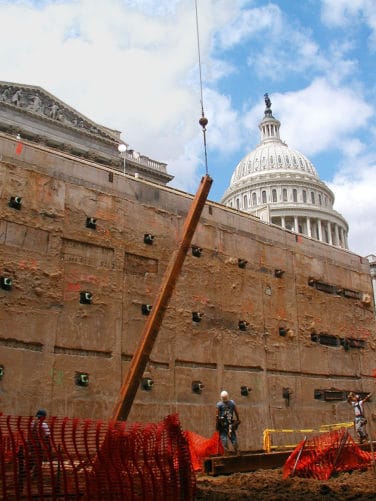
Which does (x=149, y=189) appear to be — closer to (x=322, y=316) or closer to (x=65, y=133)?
(x=322, y=316)

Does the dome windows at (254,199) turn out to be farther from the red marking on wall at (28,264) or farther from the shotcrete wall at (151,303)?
the red marking on wall at (28,264)

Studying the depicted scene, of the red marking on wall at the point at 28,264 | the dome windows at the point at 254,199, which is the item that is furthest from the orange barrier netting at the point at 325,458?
the dome windows at the point at 254,199

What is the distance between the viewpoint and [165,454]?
866cm

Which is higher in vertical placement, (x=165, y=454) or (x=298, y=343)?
(x=298, y=343)

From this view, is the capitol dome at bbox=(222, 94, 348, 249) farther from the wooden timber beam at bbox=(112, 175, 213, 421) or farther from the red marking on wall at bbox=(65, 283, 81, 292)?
the wooden timber beam at bbox=(112, 175, 213, 421)

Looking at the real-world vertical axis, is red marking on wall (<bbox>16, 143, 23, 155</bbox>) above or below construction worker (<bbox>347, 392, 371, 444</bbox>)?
above

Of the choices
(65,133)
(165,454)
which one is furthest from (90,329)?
(65,133)

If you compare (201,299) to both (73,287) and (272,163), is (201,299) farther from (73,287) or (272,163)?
(272,163)

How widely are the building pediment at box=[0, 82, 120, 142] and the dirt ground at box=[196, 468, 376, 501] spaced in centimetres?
3498

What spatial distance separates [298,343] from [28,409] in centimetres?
1283

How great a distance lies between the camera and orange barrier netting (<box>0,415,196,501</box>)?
7633mm

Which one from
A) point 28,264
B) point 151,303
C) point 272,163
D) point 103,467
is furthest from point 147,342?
point 272,163

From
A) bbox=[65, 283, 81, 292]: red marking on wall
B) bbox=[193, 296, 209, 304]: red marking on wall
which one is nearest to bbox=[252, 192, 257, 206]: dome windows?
bbox=[193, 296, 209, 304]: red marking on wall

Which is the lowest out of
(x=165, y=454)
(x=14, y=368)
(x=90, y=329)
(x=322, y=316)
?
(x=165, y=454)
